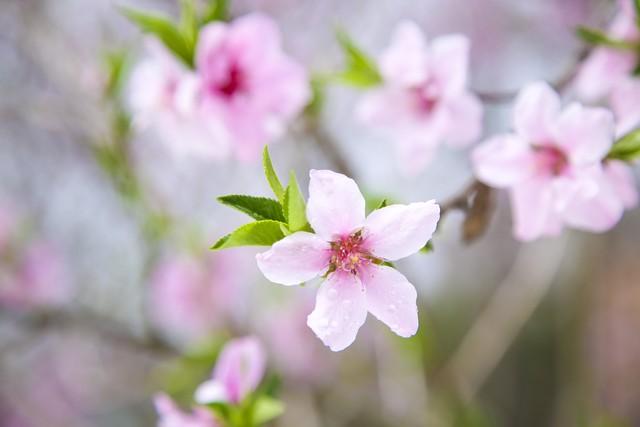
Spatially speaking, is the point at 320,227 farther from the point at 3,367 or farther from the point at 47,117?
the point at 3,367

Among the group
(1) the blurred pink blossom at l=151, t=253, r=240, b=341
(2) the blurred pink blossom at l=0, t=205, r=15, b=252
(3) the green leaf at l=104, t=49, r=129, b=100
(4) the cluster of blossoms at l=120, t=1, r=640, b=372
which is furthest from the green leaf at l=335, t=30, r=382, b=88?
(2) the blurred pink blossom at l=0, t=205, r=15, b=252

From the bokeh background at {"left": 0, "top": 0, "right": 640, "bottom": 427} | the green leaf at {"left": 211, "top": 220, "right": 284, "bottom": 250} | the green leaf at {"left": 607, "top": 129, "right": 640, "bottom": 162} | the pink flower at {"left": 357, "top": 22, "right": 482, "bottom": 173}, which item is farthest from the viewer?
the bokeh background at {"left": 0, "top": 0, "right": 640, "bottom": 427}

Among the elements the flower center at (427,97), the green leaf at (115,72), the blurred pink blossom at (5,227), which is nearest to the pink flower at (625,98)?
the flower center at (427,97)

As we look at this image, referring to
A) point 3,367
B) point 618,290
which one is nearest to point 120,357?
point 3,367

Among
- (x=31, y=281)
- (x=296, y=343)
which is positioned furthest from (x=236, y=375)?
(x=296, y=343)

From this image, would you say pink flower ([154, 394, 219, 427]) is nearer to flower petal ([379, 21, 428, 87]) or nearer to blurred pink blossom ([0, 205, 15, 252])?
flower petal ([379, 21, 428, 87])

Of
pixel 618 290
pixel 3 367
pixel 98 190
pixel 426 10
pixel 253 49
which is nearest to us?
pixel 253 49
